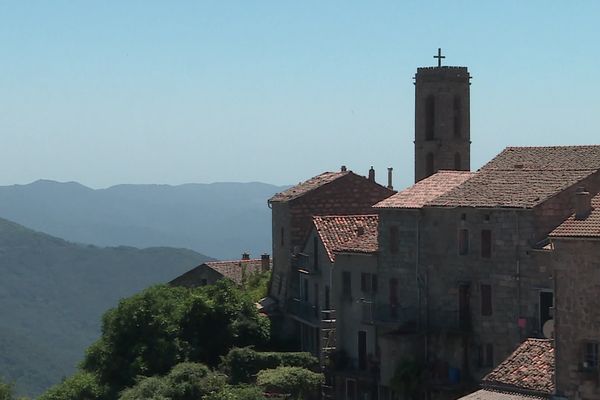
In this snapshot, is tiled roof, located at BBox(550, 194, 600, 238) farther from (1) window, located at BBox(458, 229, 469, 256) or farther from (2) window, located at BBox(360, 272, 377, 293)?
(2) window, located at BBox(360, 272, 377, 293)

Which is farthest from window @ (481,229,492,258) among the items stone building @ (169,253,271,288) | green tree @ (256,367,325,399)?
stone building @ (169,253,271,288)

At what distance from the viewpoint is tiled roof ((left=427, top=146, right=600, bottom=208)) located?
168 ft

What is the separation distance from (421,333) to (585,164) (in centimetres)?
870

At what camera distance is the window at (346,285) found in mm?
59906

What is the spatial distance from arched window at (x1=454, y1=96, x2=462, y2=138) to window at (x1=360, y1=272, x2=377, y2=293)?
16894 mm

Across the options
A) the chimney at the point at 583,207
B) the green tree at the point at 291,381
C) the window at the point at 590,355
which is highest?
the chimney at the point at 583,207

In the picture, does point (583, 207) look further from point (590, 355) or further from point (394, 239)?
point (394, 239)

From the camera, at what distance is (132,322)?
2544 inches

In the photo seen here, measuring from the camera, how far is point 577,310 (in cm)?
3872

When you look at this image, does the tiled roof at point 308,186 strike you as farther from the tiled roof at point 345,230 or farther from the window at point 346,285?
the window at point 346,285

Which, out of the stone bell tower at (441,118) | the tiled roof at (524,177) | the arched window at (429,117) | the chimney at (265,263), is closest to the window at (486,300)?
the tiled roof at (524,177)

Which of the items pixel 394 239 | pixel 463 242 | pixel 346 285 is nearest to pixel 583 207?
pixel 463 242

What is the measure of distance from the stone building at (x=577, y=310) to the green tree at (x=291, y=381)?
68.2 ft

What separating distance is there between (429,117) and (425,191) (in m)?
16.7
